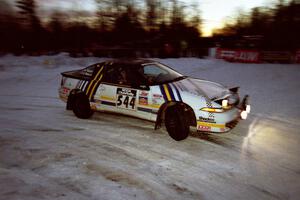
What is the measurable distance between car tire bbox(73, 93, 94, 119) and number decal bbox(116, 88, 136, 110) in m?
0.99

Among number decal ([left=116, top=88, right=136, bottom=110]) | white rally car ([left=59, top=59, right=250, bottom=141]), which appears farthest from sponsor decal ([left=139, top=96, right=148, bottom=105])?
number decal ([left=116, top=88, right=136, bottom=110])

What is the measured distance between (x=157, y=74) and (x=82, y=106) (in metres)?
1.92

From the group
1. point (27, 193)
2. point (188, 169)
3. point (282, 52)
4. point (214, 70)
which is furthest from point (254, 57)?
point (27, 193)

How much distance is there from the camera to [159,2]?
119 ft

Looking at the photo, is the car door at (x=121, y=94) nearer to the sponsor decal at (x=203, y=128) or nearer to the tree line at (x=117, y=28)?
the sponsor decal at (x=203, y=128)

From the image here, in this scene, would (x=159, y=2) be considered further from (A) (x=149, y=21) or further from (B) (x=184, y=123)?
(B) (x=184, y=123)

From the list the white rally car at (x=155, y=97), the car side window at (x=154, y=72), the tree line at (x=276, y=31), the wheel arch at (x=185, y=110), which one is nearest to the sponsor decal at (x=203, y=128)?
the white rally car at (x=155, y=97)

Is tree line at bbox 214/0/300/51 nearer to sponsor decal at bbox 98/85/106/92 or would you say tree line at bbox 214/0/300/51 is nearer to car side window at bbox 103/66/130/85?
car side window at bbox 103/66/130/85

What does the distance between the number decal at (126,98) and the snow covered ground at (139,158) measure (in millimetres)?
521

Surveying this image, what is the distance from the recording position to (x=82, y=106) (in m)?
6.36

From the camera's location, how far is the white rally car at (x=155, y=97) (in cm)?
480

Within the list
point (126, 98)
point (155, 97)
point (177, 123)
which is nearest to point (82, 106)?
point (126, 98)

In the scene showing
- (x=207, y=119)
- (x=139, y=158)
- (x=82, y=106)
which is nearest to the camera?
(x=139, y=158)

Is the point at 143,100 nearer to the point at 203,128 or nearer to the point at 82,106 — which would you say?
the point at 203,128
